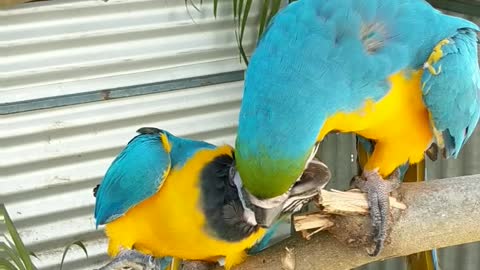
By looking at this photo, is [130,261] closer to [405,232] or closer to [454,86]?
[405,232]

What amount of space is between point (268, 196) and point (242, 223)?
164 millimetres

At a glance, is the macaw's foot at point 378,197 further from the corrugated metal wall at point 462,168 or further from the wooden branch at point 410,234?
the corrugated metal wall at point 462,168

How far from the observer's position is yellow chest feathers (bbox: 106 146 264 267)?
3.55ft

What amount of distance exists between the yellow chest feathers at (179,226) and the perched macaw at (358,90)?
0.44 ft

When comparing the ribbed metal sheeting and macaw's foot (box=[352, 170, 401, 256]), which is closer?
macaw's foot (box=[352, 170, 401, 256])

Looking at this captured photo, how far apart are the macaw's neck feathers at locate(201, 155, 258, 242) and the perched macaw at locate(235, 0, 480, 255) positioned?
74 millimetres

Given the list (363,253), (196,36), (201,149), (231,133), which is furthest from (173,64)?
(363,253)

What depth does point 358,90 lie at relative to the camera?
1.01m

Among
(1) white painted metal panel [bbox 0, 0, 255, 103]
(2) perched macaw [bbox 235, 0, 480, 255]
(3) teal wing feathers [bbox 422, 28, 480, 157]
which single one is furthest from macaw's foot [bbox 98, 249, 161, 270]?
(1) white painted metal panel [bbox 0, 0, 255, 103]

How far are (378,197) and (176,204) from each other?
0.30 meters

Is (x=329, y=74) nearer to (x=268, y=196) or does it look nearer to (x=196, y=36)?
(x=268, y=196)

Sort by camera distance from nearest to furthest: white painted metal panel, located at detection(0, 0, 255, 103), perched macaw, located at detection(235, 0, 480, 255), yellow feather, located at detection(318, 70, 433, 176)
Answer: perched macaw, located at detection(235, 0, 480, 255), yellow feather, located at detection(318, 70, 433, 176), white painted metal panel, located at detection(0, 0, 255, 103)

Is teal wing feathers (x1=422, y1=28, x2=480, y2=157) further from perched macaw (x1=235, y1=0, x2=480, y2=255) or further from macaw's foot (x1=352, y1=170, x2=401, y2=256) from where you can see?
macaw's foot (x1=352, y1=170, x2=401, y2=256)

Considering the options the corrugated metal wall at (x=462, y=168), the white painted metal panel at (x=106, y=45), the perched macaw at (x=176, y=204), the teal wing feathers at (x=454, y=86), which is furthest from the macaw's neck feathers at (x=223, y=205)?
the corrugated metal wall at (x=462, y=168)
